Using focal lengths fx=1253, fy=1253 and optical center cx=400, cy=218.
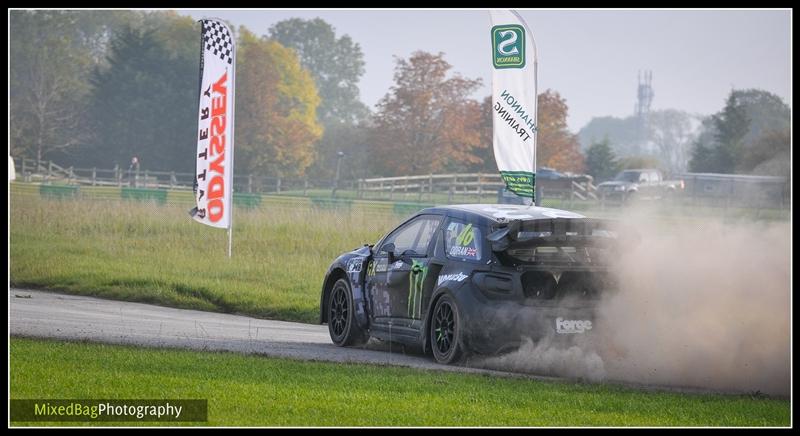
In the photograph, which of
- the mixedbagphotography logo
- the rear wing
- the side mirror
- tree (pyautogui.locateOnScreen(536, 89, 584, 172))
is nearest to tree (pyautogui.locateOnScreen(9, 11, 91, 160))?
tree (pyautogui.locateOnScreen(536, 89, 584, 172))

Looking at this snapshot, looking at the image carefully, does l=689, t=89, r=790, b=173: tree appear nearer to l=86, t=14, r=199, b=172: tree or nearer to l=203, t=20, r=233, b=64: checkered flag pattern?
l=86, t=14, r=199, b=172: tree

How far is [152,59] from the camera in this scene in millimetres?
76188

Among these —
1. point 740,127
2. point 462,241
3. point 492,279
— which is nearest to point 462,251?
point 462,241

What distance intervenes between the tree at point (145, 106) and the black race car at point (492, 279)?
63.1 m

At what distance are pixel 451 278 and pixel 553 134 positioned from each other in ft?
195

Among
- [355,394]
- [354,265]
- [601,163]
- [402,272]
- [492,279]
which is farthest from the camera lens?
[601,163]

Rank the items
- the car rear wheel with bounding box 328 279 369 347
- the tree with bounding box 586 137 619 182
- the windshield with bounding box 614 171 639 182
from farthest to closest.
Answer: the tree with bounding box 586 137 619 182, the windshield with bounding box 614 171 639 182, the car rear wheel with bounding box 328 279 369 347

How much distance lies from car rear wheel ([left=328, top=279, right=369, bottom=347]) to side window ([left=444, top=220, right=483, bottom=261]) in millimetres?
1668

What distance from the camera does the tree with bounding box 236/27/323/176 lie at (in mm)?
71812

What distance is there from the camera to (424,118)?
69.3m

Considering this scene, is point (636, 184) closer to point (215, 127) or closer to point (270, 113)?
point (270, 113)

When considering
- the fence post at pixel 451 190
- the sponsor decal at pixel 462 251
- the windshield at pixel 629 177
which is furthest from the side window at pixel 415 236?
the windshield at pixel 629 177

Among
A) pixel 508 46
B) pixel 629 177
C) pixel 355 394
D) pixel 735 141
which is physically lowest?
pixel 355 394

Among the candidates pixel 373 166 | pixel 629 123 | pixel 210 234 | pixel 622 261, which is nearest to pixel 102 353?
pixel 622 261
